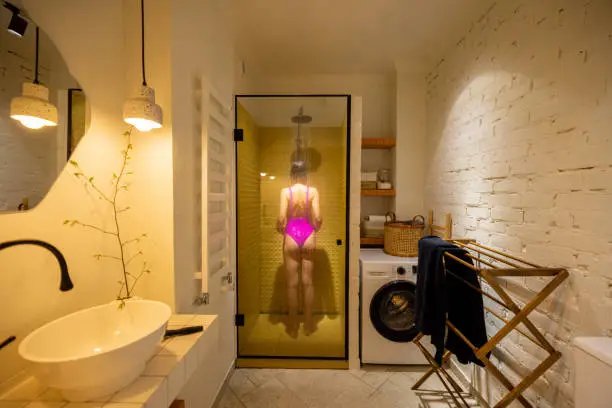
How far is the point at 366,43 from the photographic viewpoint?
7.72ft

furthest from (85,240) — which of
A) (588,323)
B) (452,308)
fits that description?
(588,323)

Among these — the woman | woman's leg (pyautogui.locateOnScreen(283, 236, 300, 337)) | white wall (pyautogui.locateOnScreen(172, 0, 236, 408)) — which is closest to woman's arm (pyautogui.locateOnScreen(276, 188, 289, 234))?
the woman

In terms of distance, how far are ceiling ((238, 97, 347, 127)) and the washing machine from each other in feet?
4.22

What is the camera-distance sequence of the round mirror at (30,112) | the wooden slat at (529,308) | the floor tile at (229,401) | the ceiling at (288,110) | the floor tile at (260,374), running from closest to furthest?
1. the round mirror at (30,112)
2. the wooden slat at (529,308)
3. the floor tile at (229,401)
4. the floor tile at (260,374)
5. the ceiling at (288,110)

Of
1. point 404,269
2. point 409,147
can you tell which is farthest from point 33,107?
point 409,147

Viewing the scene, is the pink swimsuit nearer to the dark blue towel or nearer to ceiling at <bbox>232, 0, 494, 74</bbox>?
the dark blue towel

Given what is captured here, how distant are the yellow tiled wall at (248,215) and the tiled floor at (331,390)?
1.83 feet

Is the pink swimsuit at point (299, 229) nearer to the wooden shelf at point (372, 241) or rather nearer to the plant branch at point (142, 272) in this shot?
the wooden shelf at point (372, 241)

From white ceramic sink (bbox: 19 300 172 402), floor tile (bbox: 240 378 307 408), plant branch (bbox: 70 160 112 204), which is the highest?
plant branch (bbox: 70 160 112 204)

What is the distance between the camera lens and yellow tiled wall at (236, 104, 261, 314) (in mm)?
2285

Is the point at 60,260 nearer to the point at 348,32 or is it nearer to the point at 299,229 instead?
the point at 299,229

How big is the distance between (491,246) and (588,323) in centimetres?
67

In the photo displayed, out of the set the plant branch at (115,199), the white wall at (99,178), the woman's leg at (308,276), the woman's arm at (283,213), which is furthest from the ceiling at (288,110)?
the plant branch at (115,199)

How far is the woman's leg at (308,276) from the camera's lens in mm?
2352
